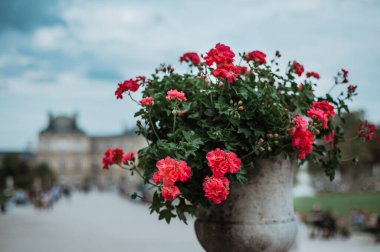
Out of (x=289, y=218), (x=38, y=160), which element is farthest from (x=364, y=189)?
(x=38, y=160)

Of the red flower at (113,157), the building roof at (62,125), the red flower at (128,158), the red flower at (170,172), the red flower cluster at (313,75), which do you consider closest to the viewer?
the red flower at (170,172)

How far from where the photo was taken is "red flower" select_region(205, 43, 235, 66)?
221 cm

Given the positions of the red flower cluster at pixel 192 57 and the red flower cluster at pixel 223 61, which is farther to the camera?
the red flower cluster at pixel 192 57

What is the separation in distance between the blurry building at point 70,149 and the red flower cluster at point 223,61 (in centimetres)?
7435

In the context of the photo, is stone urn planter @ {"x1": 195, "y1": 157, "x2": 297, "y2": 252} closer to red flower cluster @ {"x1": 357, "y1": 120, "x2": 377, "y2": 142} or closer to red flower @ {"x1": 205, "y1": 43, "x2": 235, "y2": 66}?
red flower cluster @ {"x1": 357, "y1": 120, "x2": 377, "y2": 142}

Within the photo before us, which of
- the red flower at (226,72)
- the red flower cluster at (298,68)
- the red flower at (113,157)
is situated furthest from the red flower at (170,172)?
the red flower cluster at (298,68)

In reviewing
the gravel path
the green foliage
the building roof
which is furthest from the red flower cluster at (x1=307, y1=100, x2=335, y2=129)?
the building roof

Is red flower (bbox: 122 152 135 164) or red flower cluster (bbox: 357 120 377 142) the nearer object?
red flower (bbox: 122 152 135 164)

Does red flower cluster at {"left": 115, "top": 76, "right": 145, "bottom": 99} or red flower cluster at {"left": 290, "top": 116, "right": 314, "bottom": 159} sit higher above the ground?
red flower cluster at {"left": 115, "top": 76, "right": 145, "bottom": 99}

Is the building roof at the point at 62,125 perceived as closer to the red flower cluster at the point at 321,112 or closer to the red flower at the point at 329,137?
the red flower at the point at 329,137

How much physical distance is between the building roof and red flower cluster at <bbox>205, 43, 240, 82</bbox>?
7923 centimetres

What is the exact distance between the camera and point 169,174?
6.10 ft

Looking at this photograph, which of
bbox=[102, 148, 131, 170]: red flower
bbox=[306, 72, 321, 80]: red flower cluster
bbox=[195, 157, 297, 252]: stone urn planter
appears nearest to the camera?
bbox=[195, 157, 297, 252]: stone urn planter

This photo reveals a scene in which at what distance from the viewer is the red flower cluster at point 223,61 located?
2.18m
